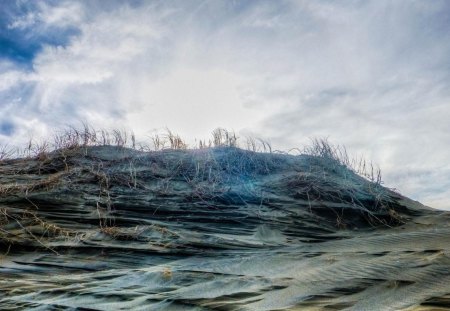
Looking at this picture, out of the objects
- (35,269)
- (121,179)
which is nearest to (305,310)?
(35,269)

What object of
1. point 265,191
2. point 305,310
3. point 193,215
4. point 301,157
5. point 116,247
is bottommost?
point 305,310

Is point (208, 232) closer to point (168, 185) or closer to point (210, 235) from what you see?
point (210, 235)

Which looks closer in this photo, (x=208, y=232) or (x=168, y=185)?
(x=208, y=232)

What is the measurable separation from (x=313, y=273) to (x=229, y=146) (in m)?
5.20

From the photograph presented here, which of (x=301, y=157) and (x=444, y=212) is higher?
(x=301, y=157)

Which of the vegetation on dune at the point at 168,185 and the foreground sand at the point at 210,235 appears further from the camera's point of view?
the vegetation on dune at the point at 168,185

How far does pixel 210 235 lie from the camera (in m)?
5.63

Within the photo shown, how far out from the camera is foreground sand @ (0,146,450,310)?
3.72 metres

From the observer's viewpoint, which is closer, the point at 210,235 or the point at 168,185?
the point at 210,235

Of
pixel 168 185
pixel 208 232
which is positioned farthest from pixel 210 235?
pixel 168 185

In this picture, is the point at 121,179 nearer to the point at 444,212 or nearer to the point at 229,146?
the point at 229,146

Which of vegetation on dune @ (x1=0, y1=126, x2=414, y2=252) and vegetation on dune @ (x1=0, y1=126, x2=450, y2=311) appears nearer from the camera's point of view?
vegetation on dune @ (x1=0, y1=126, x2=450, y2=311)

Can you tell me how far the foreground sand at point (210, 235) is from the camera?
3.72 meters

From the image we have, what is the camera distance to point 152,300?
144 inches
